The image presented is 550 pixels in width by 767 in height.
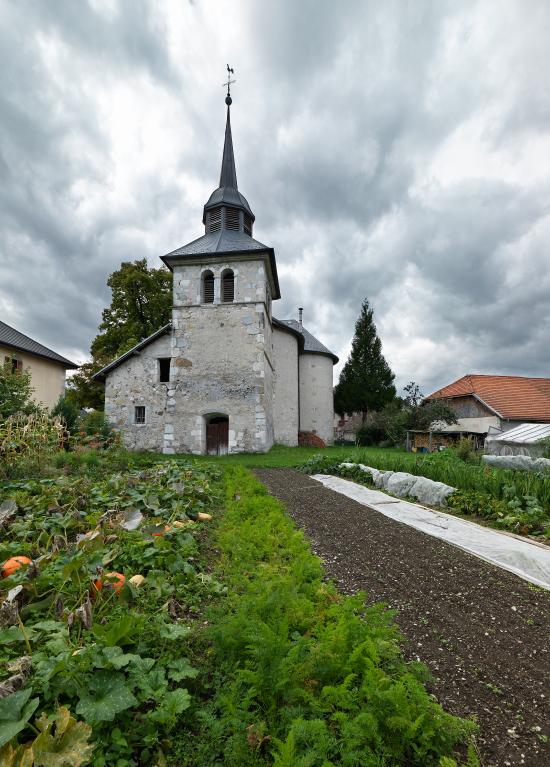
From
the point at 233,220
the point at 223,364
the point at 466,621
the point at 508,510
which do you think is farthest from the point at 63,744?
the point at 233,220

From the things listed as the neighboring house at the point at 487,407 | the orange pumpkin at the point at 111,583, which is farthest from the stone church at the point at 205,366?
the orange pumpkin at the point at 111,583

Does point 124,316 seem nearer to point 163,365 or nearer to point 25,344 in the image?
point 25,344

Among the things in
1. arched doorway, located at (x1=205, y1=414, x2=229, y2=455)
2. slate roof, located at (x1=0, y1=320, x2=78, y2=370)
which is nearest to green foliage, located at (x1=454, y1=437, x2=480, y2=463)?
arched doorway, located at (x1=205, y1=414, x2=229, y2=455)

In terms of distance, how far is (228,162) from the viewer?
19.1 metres

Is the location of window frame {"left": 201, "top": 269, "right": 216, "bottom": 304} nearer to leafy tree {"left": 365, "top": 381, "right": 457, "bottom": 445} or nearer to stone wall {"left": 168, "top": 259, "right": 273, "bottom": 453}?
stone wall {"left": 168, "top": 259, "right": 273, "bottom": 453}

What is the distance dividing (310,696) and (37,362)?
21602mm

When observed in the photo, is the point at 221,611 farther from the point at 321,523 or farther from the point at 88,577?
the point at 321,523

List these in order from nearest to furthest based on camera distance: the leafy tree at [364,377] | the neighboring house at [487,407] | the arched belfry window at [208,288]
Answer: the arched belfry window at [208,288] < the neighboring house at [487,407] < the leafy tree at [364,377]

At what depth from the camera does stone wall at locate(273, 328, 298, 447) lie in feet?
61.9

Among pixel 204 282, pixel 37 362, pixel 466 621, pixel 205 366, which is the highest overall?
pixel 204 282

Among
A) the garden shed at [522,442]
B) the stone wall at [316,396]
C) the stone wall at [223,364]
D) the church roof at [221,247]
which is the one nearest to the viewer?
the garden shed at [522,442]

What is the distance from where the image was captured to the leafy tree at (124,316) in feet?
74.9

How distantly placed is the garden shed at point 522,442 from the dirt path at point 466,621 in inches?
254

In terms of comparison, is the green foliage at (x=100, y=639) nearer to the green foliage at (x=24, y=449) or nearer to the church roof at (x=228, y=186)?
the green foliage at (x=24, y=449)
